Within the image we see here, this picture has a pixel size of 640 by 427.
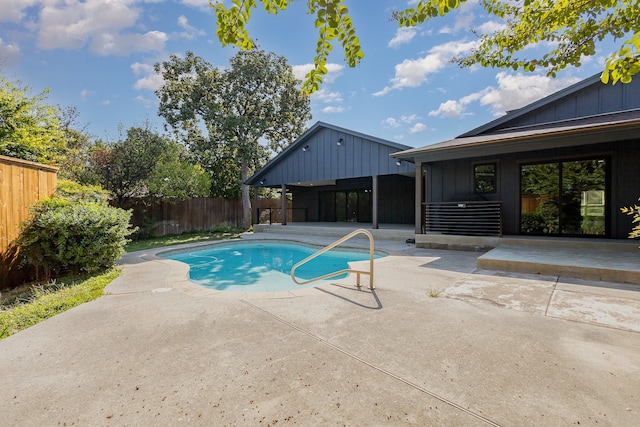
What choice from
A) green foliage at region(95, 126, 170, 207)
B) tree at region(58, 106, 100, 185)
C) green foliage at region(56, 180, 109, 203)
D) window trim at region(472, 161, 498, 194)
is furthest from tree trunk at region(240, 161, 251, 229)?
window trim at region(472, 161, 498, 194)

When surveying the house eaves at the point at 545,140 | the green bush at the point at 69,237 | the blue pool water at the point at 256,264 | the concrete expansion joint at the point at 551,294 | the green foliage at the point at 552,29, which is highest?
the house eaves at the point at 545,140

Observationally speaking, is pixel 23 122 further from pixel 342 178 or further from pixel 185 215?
pixel 342 178

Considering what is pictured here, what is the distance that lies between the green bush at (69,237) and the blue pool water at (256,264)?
2067 millimetres

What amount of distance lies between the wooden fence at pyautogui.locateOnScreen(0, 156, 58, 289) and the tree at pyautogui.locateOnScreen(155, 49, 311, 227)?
10.5 m

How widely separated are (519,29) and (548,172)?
8.02 metres

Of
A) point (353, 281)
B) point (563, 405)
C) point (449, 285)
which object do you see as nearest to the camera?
point (563, 405)

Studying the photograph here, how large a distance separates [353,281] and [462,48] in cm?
376

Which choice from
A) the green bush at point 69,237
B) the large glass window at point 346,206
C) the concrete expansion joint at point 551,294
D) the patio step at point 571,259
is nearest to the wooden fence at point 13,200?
the green bush at point 69,237

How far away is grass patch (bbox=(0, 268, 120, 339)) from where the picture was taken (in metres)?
3.56

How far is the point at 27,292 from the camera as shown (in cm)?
499

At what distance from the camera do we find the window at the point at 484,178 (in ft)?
31.2

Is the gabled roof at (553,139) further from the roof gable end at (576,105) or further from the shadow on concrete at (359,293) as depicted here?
the shadow on concrete at (359,293)

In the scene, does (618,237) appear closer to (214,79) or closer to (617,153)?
(617,153)

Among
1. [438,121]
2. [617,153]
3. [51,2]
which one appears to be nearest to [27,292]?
[51,2]
